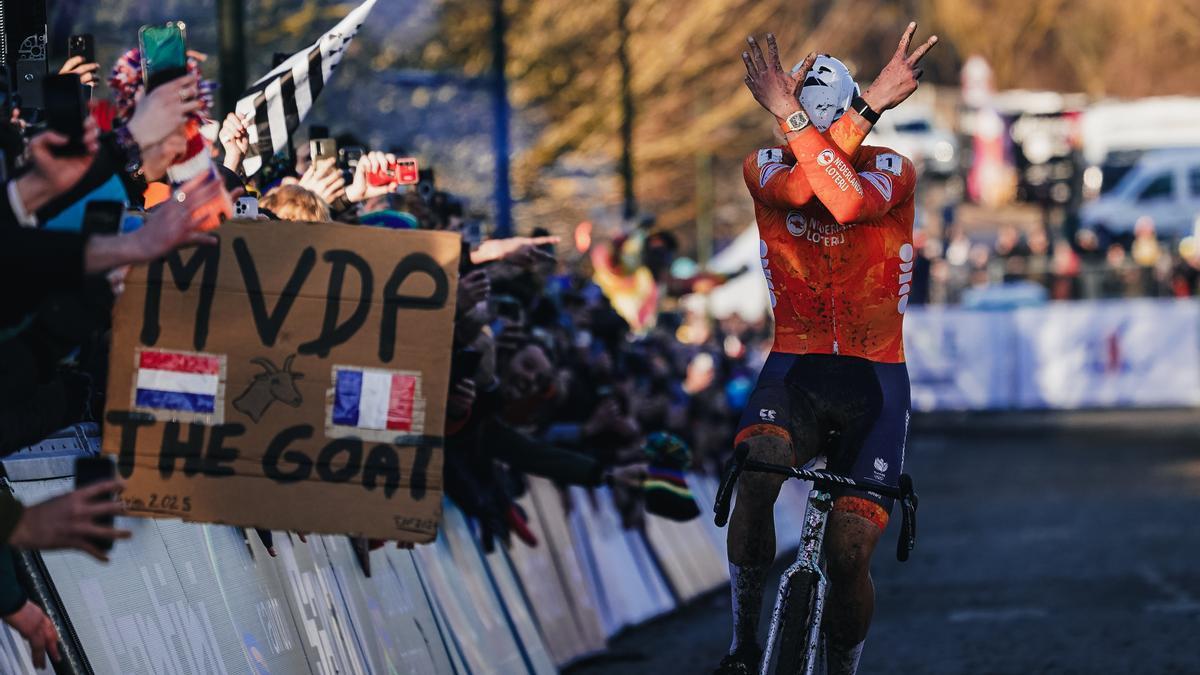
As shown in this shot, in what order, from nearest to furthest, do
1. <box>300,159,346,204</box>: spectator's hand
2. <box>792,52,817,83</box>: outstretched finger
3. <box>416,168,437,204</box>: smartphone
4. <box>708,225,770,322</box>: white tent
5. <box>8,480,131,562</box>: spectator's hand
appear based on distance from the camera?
<box>8,480,131,562</box>: spectator's hand < <box>792,52,817,83</box>: outstretched finger < <box>300,159,346,204</box>: spectator's hand < <box>416,168,437,204</box>: smartphone < <box>708,225,770,322</box>: white tent

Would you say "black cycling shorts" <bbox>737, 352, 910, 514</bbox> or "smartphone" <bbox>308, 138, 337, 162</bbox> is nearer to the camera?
Result: "black cycling shorts" <bbox>737, 352, 910, 514</bbox>

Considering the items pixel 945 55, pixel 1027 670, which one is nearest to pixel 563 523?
pixel 1027 670

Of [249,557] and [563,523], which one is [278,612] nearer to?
[249,557]

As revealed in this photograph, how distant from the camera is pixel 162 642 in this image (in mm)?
6598

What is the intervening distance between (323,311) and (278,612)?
1703 mm

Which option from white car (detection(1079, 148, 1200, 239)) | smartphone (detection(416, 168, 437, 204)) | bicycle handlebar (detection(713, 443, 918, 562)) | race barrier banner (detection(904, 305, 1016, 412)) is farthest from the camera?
white car (detection(1079, 148, 1200, 239))

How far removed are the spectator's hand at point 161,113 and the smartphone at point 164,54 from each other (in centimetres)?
7

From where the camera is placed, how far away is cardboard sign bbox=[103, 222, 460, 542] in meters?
5.89

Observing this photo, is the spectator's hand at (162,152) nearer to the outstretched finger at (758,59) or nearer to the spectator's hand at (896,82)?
the outstretched finger at (758,59)

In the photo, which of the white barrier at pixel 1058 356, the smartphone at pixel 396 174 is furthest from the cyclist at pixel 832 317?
the white barrier at pixel 1058 356

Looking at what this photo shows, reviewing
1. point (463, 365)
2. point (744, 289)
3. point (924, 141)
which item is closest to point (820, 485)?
point (463, 365)

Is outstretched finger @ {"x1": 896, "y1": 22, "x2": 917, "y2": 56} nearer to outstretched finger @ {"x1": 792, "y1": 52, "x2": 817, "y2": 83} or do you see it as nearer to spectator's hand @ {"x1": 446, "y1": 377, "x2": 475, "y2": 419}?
outstretched finger @ {"x1": 792, "y1": 52, "x2": 817, "y2": 83}

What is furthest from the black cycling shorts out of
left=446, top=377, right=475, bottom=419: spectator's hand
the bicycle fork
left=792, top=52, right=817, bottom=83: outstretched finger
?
left=446, top=377, right=475, bottom=419: spectator's hand

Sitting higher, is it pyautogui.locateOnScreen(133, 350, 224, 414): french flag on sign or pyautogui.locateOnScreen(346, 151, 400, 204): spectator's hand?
pyautogui.locateOnScreen(346, 151, 400, 204): spectator's hand
